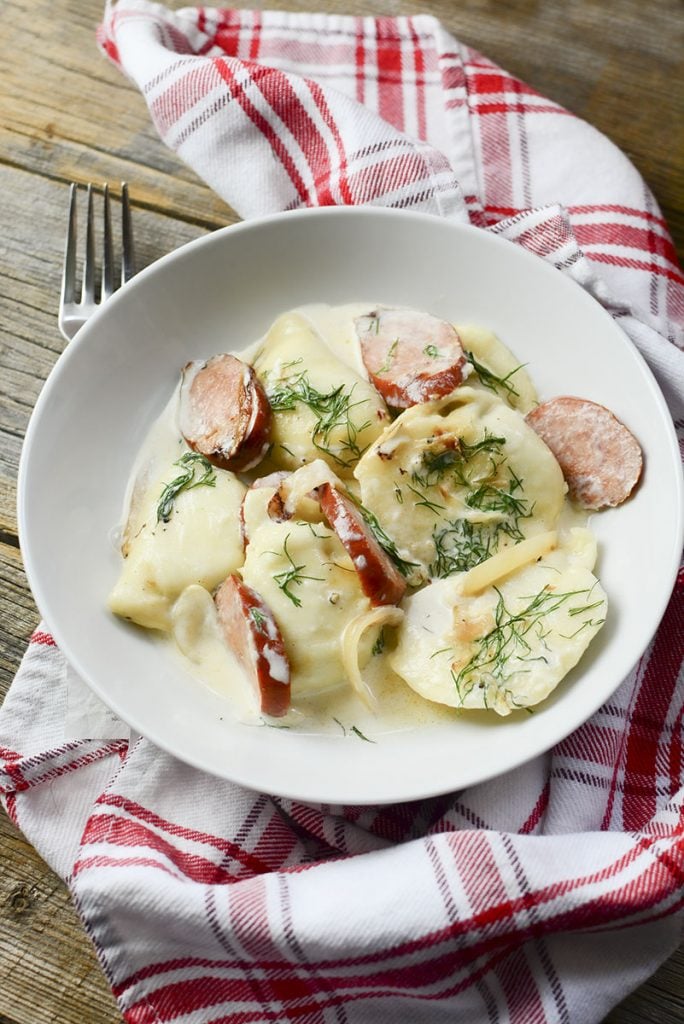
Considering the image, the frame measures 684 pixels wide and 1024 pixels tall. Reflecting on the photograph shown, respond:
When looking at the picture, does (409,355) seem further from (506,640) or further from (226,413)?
(506,640)

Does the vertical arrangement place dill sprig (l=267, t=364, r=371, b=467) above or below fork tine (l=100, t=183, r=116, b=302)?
below

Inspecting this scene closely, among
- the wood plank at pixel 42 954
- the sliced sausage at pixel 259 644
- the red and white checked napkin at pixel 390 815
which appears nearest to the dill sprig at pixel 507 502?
the red and white checked napkin at pixel 390 815

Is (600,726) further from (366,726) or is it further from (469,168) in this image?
(469,168)

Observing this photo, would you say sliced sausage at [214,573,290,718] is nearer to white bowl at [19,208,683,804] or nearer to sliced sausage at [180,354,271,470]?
white bowl at [19,208,683,804]

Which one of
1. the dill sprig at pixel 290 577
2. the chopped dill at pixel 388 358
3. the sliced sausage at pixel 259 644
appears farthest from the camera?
the chopped dill at pixel 388 358

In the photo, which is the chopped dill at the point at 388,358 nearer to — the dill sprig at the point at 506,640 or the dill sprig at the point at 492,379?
the dill sprig at the point at 492,379

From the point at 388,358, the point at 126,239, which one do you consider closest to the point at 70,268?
the point at 126,239

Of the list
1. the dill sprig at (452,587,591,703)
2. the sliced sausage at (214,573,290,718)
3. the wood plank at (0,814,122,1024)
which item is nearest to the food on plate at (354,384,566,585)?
the dill sprig at (452,587,591,703)
